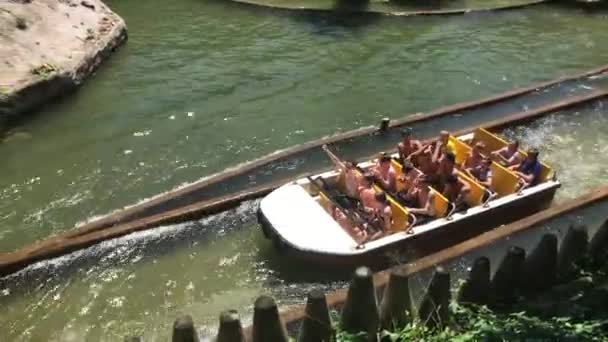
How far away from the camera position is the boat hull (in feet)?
29.9

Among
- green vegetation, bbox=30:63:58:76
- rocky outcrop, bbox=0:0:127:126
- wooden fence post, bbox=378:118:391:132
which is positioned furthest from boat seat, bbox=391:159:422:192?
green vegetation, bbox=30:63:58:76

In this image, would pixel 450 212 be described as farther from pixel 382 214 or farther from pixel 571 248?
pixel 571 248

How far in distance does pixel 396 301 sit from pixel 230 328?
1.73 m

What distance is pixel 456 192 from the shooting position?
10234 millimetres

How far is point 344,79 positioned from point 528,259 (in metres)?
10.9

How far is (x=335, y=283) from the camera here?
31.0ft

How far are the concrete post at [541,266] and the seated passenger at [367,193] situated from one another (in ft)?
11.0

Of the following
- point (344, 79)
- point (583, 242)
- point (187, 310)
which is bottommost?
point (187, 310)

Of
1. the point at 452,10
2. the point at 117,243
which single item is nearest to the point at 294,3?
the point at 452,10

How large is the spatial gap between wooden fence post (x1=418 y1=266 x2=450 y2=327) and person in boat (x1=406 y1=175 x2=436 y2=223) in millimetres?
3455

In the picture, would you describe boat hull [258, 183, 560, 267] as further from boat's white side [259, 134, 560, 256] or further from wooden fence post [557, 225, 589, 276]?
wooden fence post [557, 225, 589, 276]

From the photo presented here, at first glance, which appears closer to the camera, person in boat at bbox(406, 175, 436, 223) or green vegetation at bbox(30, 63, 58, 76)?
person in boat at bbox(406, 175, 436, 223)

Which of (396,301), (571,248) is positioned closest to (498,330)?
Result: (396,301)

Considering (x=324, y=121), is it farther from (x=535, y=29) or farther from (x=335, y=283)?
(x=535, y=29)
